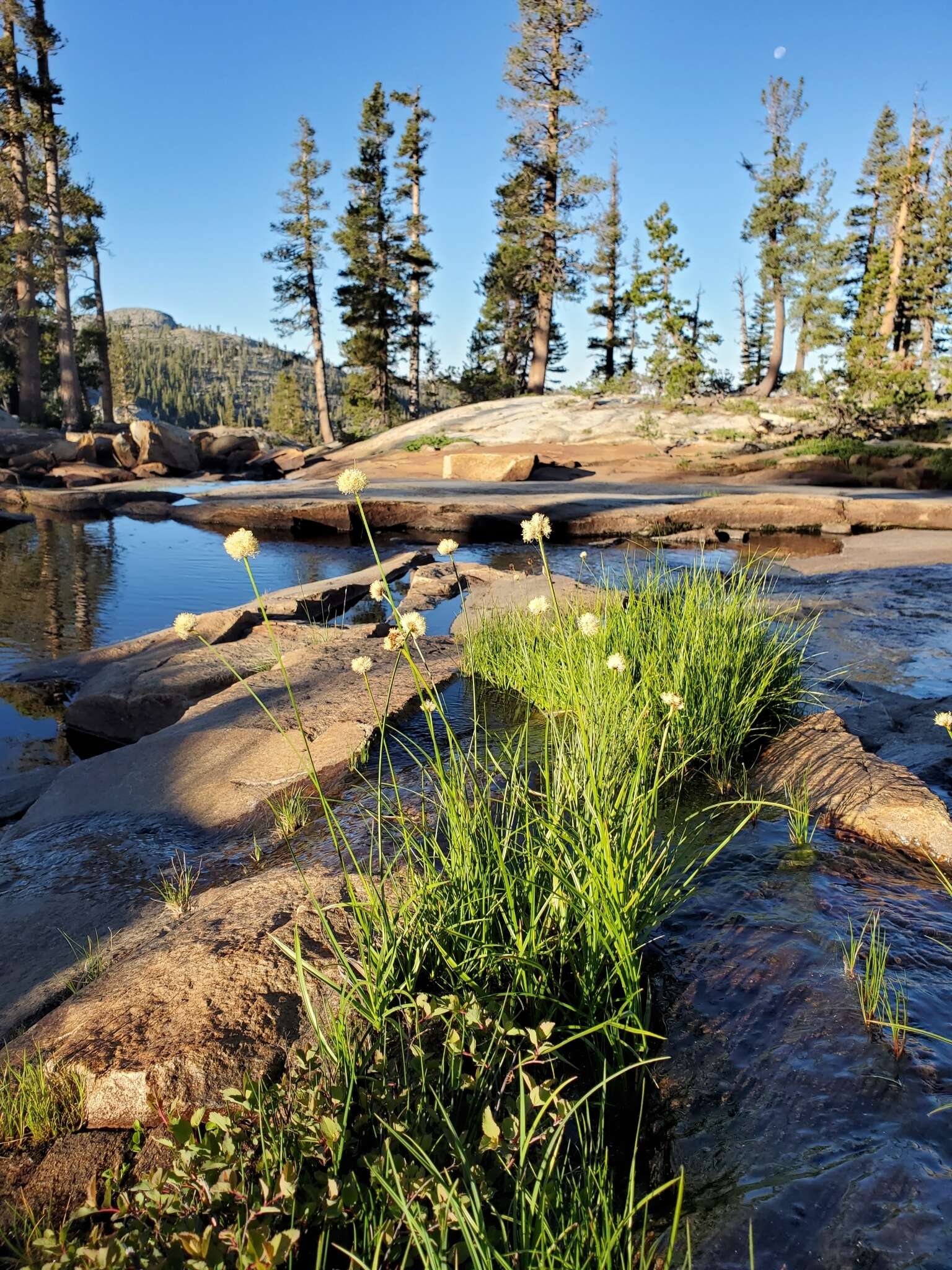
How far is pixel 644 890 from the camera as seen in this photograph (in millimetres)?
1953

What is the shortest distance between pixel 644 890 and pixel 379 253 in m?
35.7

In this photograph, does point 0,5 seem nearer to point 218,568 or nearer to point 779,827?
point 218,568

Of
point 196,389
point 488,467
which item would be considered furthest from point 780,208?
point 196,389

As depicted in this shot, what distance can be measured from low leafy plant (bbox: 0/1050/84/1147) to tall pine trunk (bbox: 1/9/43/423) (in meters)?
28.2

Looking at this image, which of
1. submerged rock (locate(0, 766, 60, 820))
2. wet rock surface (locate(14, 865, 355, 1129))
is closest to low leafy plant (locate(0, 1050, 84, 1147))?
wet rock surface (locate(14, 865, 355, 1129))

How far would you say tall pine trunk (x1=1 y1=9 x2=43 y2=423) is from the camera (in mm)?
23922

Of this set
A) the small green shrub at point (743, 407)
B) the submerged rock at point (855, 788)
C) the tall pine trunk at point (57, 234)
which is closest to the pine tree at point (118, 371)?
the tall pine trunk at point (57, 234)

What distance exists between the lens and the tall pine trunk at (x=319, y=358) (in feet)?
112

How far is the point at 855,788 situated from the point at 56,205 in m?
30.2

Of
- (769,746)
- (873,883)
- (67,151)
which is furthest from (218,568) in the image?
(67,151)

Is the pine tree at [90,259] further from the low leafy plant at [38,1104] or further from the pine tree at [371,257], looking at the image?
the low leafy plant at [38,1104]

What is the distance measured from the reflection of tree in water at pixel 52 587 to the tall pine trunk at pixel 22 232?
1587 cm

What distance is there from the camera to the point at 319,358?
35.0m

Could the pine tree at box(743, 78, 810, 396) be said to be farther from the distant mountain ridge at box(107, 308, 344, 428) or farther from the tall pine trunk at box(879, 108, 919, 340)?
the distant mountain ridge at box(107, 308, 344, 428)
